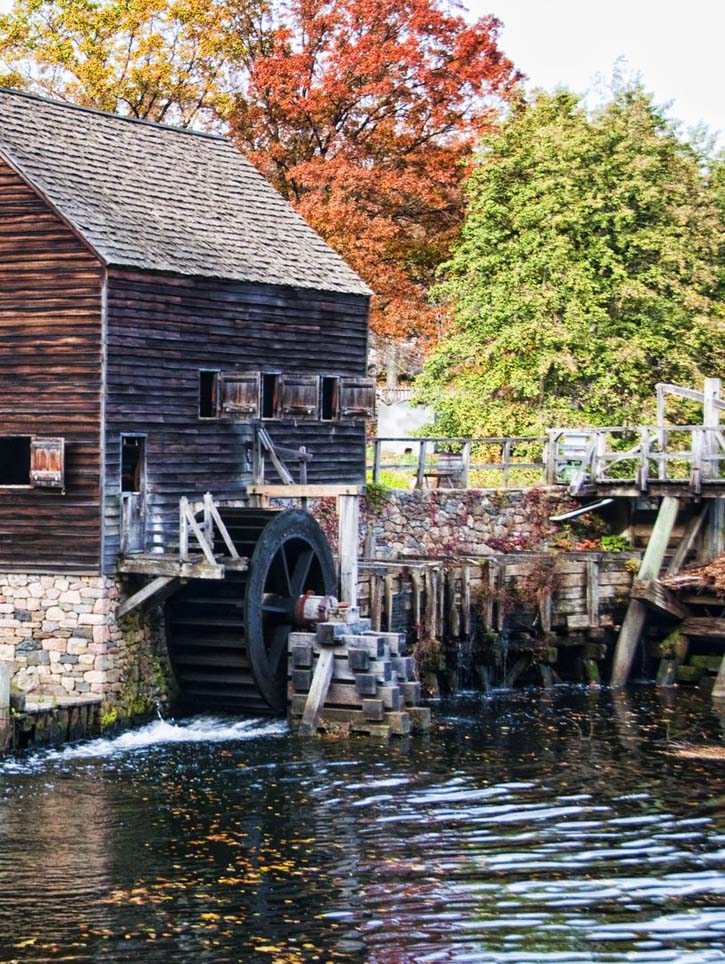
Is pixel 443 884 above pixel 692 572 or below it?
below

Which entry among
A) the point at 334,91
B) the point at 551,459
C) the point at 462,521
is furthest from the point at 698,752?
the point at 334,91

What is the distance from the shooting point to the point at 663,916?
16062 millimetres

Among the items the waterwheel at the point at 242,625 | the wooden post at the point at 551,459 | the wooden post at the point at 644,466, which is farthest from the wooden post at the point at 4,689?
the wooden post at the point at 551,459

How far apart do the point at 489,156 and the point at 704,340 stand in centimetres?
587

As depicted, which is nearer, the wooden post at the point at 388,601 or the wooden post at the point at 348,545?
the wooden post at the point at 348,545

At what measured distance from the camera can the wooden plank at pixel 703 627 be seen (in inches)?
1174

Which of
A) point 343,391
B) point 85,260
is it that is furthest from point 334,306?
point 85,260

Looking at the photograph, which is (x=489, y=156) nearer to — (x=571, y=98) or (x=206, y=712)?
(x=571, y=98)

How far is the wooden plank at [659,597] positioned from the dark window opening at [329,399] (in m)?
5.73

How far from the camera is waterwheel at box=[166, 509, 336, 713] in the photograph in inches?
1000

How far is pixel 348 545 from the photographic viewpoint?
86.7 feet

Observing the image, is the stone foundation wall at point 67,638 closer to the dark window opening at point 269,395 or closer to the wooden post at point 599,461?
the dark window opening at point 269,395

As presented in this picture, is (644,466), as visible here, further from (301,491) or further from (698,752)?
(698,752)

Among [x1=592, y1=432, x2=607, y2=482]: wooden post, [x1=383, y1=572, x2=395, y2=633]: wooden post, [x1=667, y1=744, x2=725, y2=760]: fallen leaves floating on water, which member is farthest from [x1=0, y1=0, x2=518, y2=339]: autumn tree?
[x1=667, y1=744, x2=725, y2=760]: fallen leaves floating on water
